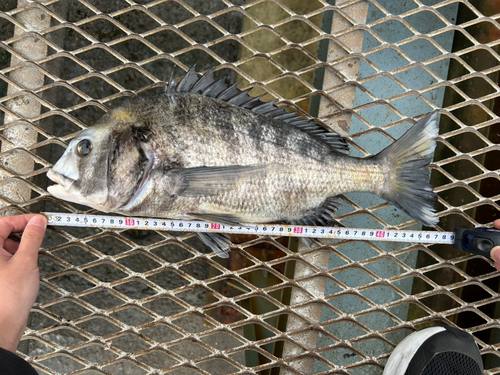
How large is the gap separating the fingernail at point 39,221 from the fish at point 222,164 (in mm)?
372

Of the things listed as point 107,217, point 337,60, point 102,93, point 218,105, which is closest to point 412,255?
point 337,60

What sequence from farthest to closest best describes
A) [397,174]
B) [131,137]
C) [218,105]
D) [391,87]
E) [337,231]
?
[391,87] < [337,231] < [397,174] < [218,105] < [131,137]

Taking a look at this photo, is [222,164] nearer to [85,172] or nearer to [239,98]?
[239,98]

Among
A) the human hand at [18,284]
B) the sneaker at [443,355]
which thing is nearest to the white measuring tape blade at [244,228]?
the human hand at [18,284]

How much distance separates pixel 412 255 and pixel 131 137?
2224 millimetres

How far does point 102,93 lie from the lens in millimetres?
2658

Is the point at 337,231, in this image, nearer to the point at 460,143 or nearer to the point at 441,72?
the point at 460,143

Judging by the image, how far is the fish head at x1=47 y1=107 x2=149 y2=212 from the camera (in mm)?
1696

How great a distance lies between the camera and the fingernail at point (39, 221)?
195 centimetres

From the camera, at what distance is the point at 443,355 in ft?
7.13

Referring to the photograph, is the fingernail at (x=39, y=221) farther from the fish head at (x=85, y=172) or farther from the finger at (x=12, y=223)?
the fish head at (x=85, y=172)

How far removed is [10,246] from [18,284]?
302 mm

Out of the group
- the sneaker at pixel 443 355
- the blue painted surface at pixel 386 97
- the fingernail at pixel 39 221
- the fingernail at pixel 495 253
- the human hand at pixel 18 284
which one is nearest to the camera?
the human hand at pixel 18 284

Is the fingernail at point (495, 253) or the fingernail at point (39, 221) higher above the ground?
the fingernail at point (495, 253)
